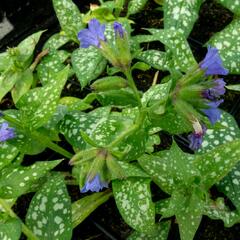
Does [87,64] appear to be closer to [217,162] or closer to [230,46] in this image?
[230,46]

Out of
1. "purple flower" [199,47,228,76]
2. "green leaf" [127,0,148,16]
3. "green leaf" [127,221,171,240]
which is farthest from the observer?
"green leaf" [127,0,148,16]

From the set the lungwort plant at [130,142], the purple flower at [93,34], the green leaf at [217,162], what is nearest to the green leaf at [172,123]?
the lungwort plant at [130,142]

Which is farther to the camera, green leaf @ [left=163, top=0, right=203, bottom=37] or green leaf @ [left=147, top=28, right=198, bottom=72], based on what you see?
green leaf @ [left=163, top=0, right=203, bottom=37]

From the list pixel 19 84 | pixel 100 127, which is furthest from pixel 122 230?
pixel 19 84

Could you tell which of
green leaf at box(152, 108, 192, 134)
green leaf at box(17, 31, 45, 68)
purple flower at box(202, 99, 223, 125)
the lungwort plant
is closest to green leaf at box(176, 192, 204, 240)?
the lungwort plant

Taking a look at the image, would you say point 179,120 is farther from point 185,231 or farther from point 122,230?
point 122,230

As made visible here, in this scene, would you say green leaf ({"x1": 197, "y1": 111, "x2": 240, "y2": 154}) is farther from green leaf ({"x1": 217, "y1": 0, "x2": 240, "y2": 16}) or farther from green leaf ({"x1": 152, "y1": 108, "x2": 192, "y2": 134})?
green leaf ({"x1": 217, "y1": 0, "x2": 240, "y2": 16})

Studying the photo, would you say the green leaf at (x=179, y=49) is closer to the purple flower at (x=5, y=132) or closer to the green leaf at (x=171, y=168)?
the green leaf at (x=171, y=168)

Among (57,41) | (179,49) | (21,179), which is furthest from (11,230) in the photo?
(57,41)
